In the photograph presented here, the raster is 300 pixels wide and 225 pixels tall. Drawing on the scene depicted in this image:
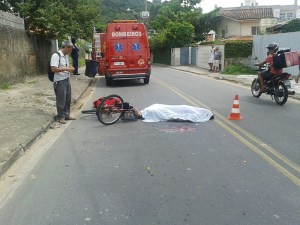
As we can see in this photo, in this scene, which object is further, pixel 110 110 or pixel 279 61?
pixel 279 61

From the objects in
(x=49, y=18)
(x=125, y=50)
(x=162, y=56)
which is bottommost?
(x=162, y=56)

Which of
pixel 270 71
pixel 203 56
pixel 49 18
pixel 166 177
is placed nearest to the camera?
pixel 166 177

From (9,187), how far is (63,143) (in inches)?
86.7

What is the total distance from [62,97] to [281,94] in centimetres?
622

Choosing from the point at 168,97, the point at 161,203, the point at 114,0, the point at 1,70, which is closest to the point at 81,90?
the point at 1,70

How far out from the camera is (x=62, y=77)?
864 centimetres

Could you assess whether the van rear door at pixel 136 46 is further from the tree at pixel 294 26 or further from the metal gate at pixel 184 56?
the tree at pixel 294 26

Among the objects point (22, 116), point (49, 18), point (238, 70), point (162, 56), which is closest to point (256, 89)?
point (22, 116)

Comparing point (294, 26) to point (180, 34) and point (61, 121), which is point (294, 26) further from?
point (61, 121)

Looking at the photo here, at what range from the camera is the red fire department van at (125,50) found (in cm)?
1661

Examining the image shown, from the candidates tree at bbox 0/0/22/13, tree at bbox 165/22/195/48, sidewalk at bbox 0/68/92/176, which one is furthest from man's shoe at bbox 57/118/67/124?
tree at bbox 165/22/195/48

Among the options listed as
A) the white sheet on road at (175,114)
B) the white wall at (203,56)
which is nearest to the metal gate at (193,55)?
the white wall at (203,56)

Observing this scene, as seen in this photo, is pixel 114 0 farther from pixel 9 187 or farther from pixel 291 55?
pixel 9 187

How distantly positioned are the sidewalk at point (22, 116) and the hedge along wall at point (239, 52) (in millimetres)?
12780
